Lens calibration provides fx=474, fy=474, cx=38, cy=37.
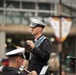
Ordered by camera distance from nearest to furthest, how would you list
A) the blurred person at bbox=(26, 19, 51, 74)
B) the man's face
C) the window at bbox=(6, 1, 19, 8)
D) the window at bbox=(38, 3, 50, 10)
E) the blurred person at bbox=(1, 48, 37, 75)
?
the blurred person at bbox=(1, 48, 37, 75) < the blurred person at bbox=(26, 19, 51, 74) < the man's face < the window at bbox=(6, 1, 19, 8) < the window at bbox=(38, 3, 50, 10)

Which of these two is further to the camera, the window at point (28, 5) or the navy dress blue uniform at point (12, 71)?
the window at point (28, 5)

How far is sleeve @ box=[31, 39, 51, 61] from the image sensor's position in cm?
691

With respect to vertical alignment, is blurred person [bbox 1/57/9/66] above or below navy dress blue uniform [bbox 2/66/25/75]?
below

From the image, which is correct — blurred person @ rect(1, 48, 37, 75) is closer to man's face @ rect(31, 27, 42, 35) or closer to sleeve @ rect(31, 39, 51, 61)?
sleeve @ rect(31, 39, 51, 61)

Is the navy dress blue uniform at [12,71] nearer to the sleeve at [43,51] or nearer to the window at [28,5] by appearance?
the sleeve at [43,51]

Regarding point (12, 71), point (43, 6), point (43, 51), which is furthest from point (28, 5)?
point (12, 71)

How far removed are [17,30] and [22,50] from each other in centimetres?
3207

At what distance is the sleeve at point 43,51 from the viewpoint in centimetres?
691

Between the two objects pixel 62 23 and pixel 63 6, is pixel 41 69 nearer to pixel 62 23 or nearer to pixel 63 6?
pixel 62 23

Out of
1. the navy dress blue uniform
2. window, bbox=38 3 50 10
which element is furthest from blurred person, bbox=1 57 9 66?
window, bbox=38 3 50 10

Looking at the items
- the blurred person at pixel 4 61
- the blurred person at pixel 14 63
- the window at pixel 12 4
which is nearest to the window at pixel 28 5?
the window at pixel 12 4

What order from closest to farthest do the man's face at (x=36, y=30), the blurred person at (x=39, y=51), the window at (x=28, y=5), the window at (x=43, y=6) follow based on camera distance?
1. the blurred person at (x=39, y=51)
2. the man's face at (x=36, y=30)
3. the window at (x=28, y=5)
4. the window at (x=43, y=6)

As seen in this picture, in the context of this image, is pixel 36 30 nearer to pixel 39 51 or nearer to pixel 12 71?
pixel 39 51

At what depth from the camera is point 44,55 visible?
7.01 metres
